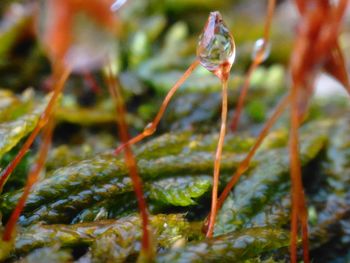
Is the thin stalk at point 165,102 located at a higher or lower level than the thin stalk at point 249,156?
higher

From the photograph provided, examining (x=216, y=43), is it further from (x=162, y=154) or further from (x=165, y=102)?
(x=162, y=154)

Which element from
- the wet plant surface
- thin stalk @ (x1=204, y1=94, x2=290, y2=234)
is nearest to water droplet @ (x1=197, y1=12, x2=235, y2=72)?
the wet plant surface

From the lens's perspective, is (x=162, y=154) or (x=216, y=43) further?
(x=162, y=154)

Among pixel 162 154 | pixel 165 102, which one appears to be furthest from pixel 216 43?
pixel 162 154

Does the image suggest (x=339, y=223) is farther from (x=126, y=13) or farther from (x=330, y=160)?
(x=126, y=13)

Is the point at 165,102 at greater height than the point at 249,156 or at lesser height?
greater

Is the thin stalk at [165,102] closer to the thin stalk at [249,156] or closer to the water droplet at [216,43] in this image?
the water droplet at [216,43]

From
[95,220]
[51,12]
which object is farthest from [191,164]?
[51,12]

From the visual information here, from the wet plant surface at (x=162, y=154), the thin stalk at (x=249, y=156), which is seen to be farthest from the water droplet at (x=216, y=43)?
the thin stalk at (x=249, y=156)
